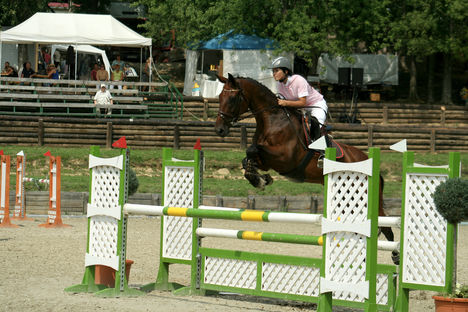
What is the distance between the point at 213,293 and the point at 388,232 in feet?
6.80

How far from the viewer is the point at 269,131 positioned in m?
8.35

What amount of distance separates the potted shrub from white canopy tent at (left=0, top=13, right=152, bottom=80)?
17358 mm

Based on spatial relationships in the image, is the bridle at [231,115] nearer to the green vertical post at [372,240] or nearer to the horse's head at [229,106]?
the horse's head at [229,106]

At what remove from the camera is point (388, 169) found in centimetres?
1777

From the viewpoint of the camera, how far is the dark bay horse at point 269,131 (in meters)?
8.21

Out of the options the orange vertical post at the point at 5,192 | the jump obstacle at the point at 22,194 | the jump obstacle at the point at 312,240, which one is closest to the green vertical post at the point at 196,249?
the jump obstacle at the point at 312,240

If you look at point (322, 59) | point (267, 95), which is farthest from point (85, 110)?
point (267, 95)

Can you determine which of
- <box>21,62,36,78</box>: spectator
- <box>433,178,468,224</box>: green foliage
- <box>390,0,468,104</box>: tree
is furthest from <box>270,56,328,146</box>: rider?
<box>390,0,468,104</box>: tree

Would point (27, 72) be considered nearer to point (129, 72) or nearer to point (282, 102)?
point (129, 72)

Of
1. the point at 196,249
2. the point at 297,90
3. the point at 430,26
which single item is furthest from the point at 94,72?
the point at 196,249

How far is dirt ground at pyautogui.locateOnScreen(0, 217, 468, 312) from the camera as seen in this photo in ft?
21.6

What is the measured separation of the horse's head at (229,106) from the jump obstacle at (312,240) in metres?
0.85

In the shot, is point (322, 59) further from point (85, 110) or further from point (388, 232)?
Result: point (388, 232)

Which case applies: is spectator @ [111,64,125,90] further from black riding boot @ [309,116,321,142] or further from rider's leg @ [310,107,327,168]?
black riding boot @ [309,116,321,142]
